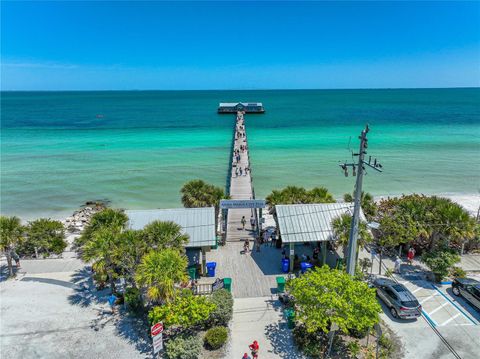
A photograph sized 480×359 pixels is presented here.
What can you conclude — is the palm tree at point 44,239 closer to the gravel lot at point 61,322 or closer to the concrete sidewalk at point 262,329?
the gravel lot at point 61,322

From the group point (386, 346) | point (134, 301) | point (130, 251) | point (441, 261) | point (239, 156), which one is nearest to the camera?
point (386, 346)

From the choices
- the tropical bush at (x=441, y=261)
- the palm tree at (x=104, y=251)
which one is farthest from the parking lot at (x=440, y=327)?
the palm tree at (x=104, y=251)

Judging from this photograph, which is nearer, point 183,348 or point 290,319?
point 183,348

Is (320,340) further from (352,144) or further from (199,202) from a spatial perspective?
(352,144)

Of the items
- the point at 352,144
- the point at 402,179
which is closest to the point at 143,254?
the point at 402,179

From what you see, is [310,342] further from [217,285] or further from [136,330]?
[136,330]

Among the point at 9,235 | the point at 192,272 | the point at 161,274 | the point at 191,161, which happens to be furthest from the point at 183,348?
the point at 191,161
